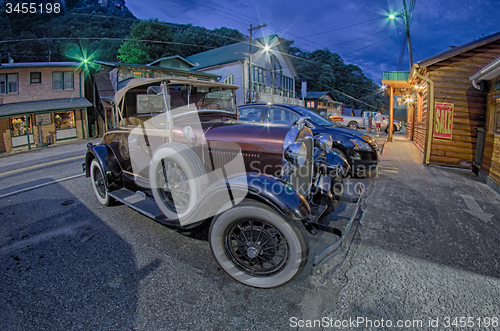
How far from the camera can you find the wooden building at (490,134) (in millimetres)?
5574

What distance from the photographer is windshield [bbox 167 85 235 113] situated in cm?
353

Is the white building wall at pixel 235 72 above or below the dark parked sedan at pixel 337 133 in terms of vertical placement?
above

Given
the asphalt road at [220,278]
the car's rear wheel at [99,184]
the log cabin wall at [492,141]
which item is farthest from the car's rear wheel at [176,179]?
the log cabin wall at [492,141]

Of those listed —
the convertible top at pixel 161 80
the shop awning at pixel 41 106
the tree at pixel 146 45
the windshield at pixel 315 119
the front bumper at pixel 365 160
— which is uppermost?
the tree at pixel 146 45

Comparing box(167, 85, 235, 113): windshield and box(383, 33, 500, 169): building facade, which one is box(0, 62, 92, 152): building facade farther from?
box(383, 33, 500, 169): building facade

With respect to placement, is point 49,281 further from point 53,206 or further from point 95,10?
point 95,10

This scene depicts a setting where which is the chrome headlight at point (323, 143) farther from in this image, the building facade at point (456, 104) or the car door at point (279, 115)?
the building facade at point (456, 104)

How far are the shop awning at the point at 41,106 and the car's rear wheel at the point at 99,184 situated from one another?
60.1ft

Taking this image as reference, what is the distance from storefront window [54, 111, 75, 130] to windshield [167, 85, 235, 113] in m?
21.5

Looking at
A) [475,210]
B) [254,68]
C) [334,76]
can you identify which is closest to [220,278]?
[475,210]

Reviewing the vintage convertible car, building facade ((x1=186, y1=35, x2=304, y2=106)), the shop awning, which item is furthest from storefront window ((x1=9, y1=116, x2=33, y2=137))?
the vintage convertible car

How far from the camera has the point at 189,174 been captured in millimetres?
2930

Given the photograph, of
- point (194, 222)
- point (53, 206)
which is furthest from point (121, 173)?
point (194, 222)

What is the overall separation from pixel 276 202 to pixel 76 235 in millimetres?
2904
